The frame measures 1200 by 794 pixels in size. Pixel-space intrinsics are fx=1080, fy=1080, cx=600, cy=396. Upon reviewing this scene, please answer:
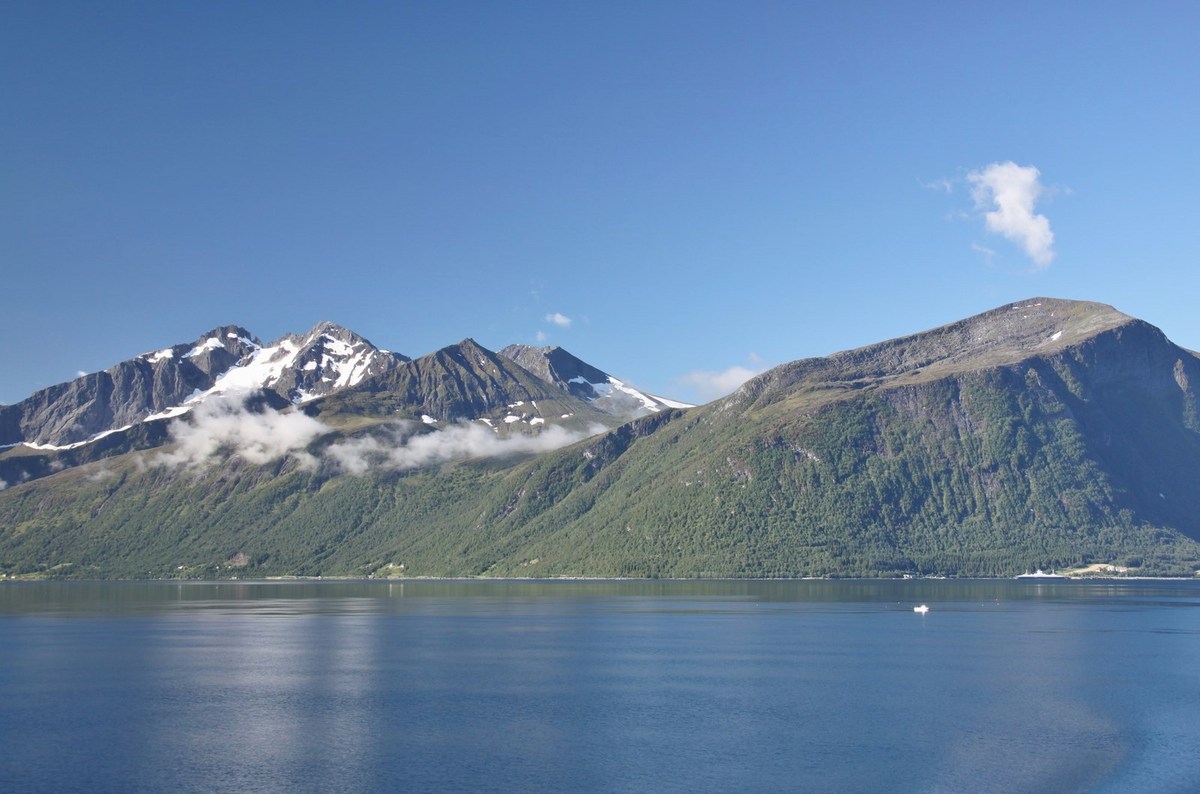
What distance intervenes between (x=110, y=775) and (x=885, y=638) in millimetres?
107699

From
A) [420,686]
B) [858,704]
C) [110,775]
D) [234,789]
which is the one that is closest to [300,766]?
[234,789]

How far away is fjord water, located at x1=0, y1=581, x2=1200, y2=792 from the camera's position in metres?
69.4

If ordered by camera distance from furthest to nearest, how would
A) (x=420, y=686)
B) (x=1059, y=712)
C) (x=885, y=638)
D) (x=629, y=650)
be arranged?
(x=885, y=638), (x=629, y=650), (x=420, y=686), (x=1059, y=712)

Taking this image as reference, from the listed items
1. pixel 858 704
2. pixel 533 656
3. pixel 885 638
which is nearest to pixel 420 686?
pixel 533 656

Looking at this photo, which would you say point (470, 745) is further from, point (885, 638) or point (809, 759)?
point (885, 638)

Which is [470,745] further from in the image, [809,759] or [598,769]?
[809,759]

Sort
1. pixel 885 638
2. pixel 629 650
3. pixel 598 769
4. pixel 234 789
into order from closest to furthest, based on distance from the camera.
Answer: pixel 234 789 → pixel 598 769 → pixel 629 650 → pixel 885 638

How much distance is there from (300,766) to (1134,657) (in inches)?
3866

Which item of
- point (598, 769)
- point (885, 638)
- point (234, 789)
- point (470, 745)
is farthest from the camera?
point (885, 638)

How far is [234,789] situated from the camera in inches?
2611

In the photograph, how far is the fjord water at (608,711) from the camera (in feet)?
228

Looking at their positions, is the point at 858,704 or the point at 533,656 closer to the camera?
the point at 858,704

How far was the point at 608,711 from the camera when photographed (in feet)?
299

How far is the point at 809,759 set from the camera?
73125 millimetres
